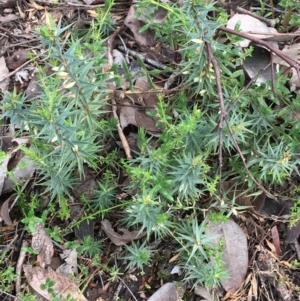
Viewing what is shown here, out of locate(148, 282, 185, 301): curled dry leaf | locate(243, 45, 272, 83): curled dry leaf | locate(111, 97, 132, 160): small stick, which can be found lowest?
locate(148, 282, 185, 301): curled dry leaf

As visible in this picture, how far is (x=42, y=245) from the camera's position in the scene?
257cm

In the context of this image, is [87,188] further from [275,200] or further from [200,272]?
[275,200]

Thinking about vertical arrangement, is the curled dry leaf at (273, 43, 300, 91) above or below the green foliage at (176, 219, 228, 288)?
above

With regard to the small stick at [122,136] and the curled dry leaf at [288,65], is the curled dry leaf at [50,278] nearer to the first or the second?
the small stick at [122,136]

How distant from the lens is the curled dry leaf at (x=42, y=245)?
2559mm

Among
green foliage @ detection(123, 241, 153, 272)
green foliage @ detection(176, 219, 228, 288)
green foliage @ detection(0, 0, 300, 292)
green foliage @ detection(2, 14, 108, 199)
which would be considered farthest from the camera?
green foliage @ detection(123, 241, 153, 272)

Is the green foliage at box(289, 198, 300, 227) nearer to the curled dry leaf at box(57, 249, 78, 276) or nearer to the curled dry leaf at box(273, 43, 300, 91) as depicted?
the curled dry leaf at box(273, 43, 300, 91)

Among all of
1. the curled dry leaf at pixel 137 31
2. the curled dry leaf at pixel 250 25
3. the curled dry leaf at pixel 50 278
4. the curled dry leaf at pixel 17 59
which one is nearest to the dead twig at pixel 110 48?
the curled dry leaf at pixel 137 31

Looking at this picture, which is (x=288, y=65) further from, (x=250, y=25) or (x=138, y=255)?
(x=138, y=255)

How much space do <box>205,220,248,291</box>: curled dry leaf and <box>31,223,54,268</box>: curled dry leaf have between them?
0.84m

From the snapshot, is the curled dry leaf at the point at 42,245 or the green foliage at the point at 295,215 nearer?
the green foliage at the point at 295,215

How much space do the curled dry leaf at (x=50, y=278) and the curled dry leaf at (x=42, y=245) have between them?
46mm

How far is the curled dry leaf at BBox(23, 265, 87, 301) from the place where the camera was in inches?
98.5

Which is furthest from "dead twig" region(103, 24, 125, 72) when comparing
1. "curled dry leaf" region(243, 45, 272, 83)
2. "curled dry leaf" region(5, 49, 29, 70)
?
"curled dry leaf" region(243, 45, 272, 83)
